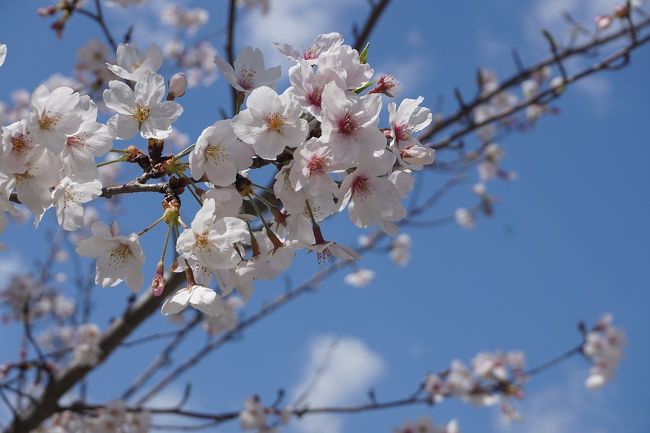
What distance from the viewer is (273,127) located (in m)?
1.25

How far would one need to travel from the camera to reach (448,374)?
5.96 meters

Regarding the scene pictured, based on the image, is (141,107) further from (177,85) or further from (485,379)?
(485,379)

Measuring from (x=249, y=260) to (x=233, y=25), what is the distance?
230 centimetres

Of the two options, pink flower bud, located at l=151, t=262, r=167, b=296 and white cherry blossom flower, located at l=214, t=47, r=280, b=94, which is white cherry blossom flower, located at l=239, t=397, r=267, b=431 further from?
white cherry blossom flower, located at l=214, t=47, r=280, b=94

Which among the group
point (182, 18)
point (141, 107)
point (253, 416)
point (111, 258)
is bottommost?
point (111, 258)

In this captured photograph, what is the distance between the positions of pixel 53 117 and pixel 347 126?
611mm

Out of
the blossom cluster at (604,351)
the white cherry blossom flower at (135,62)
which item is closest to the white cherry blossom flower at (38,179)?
the white cherry blossom flower at (135,62)

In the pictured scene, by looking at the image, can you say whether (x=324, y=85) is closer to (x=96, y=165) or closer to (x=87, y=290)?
(x=96, y=165)

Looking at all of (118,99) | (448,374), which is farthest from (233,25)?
(448,374)

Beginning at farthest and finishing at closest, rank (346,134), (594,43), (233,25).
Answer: (594,43), (233,25), (346,134)

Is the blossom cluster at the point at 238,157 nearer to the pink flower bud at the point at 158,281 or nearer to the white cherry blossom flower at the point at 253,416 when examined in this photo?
the pink flower bud at the point at 158,281

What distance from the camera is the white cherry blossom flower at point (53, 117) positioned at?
1.23m

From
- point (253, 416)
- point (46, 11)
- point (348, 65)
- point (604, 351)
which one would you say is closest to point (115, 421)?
point (253, 416)

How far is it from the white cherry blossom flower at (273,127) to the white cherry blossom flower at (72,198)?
370 mm
